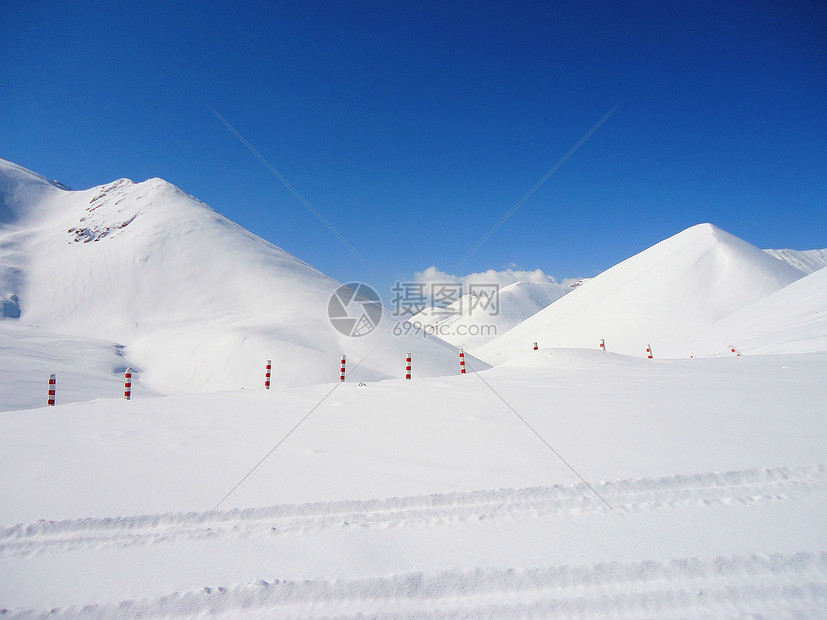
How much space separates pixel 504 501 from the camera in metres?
2.80

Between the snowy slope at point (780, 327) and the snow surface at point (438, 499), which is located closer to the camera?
the snow surface at point (438, 499)

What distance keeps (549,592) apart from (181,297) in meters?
32.5

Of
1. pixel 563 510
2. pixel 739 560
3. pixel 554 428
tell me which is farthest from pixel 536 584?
pixel 554 428

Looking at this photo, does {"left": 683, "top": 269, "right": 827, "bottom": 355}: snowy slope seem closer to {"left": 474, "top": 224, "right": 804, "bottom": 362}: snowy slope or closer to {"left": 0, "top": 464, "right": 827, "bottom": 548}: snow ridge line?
{"left": 474, "top": 224, "right": 804, "bottom": 362}: snowy slope

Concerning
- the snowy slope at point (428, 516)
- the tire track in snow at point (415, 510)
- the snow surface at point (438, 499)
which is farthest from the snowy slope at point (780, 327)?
the tire track in snow at point (415, 510)

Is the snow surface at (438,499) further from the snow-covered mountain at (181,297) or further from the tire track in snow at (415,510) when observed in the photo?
the snow-covered mountain at (181,297)

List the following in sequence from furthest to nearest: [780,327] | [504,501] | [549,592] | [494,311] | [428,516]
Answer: [494,311]
[780,327]
[504,501]
[428,516]
[549,592]

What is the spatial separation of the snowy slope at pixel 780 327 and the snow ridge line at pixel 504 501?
11660 millimetres

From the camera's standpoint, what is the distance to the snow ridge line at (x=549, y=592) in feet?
6.25

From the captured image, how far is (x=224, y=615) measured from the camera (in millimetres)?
1904

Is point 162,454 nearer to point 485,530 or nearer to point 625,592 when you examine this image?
point 485,530

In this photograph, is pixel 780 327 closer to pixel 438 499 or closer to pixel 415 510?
pixel 438 499

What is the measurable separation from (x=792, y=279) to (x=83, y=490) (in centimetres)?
4319

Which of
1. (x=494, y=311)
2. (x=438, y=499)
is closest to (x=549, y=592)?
(x=438, y=499)
